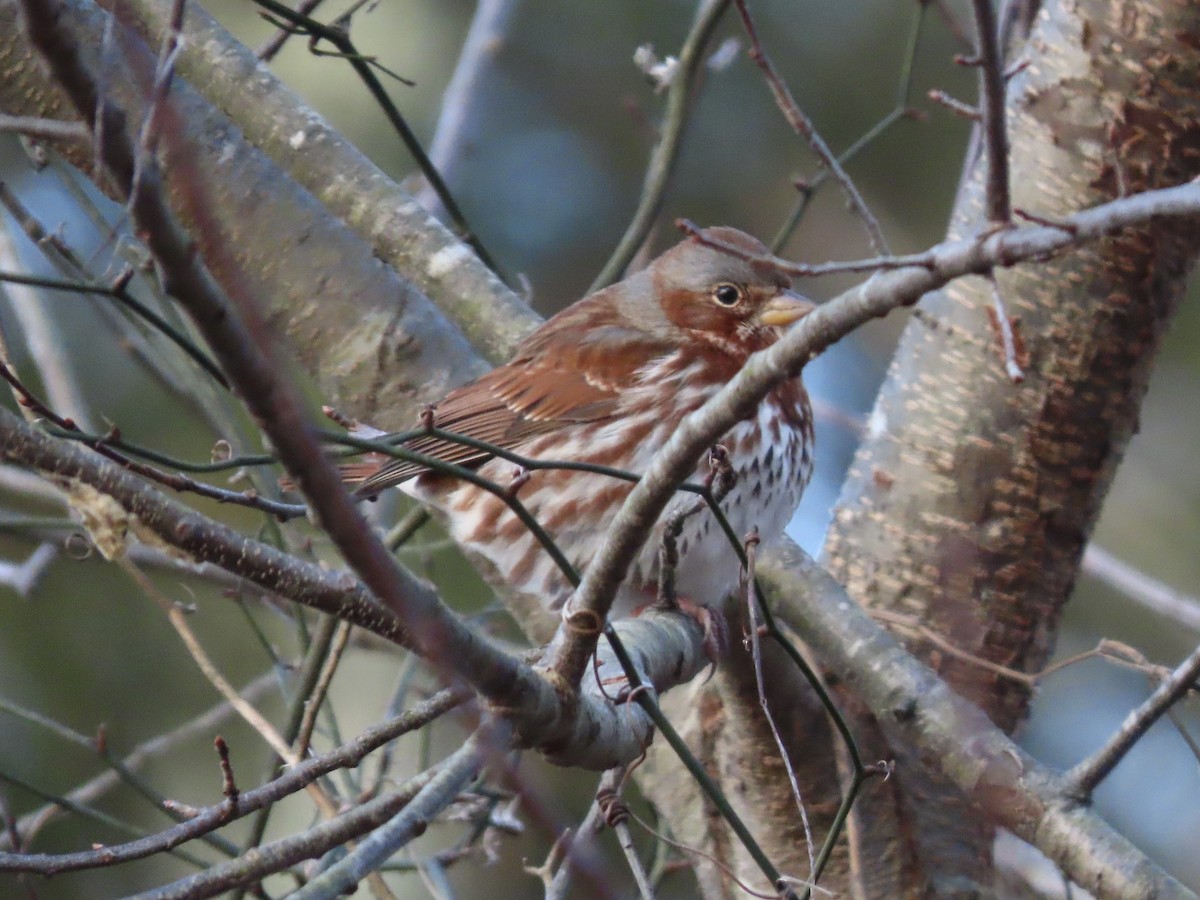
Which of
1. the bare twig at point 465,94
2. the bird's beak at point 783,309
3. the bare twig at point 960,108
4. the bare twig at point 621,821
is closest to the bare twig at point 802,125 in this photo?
the bird's beak at point 783,309

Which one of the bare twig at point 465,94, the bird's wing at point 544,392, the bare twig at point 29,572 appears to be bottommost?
the bare twig at point 29,572

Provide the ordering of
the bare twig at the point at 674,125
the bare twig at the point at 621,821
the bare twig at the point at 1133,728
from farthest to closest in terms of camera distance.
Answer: the bare twig at the point at 674,125
the bare twig at the point at 621,821
the bare twig at the point at 1133,728

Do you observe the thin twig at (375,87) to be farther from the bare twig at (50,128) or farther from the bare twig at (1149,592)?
the bare twig at (1149,592)

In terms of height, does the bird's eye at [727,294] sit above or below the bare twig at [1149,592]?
above

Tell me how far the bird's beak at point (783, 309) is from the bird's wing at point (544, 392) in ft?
1.07

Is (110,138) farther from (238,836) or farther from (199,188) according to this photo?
(238,836)

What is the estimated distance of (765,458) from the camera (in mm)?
4055

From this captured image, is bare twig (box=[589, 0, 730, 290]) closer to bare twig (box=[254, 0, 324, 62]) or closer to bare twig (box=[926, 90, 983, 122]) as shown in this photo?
bare twig (box=[254, 0, 324, 62])

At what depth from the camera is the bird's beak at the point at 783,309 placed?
14.5ft

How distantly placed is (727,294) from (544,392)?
662mm

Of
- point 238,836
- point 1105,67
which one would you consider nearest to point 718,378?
point 1105,67

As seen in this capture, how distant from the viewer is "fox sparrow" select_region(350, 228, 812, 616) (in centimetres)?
404

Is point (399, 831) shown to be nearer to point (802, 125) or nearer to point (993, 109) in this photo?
point (993, 109)

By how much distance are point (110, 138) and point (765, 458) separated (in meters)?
2.94
